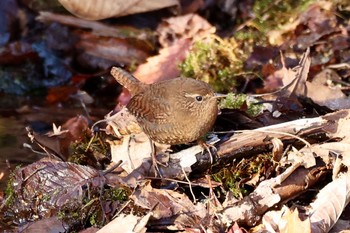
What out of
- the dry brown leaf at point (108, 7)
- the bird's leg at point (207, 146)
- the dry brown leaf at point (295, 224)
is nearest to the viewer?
the dry brown leaf at point (295, 224)

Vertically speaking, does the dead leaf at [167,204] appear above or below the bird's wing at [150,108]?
below

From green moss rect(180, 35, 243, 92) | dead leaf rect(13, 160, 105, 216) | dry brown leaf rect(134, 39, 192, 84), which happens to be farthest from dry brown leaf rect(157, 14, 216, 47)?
dead leaf rect(13, 160, 105, 216)

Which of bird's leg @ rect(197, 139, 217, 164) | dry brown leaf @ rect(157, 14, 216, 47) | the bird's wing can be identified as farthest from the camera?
dry brown leaf @ rect(157, 14, 216, 47)

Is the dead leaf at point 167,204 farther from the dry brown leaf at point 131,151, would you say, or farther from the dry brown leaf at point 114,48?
the dry brown leaf at point 114,48

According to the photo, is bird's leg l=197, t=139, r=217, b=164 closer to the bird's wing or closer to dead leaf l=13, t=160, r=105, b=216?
the bird's wing

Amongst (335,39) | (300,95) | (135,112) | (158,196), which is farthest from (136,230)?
(335,39)

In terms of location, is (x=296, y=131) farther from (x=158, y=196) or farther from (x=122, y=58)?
(x=122, y=58)

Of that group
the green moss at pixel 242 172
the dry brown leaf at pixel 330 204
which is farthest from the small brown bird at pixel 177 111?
the dry brown leaf at pixel 330 204
